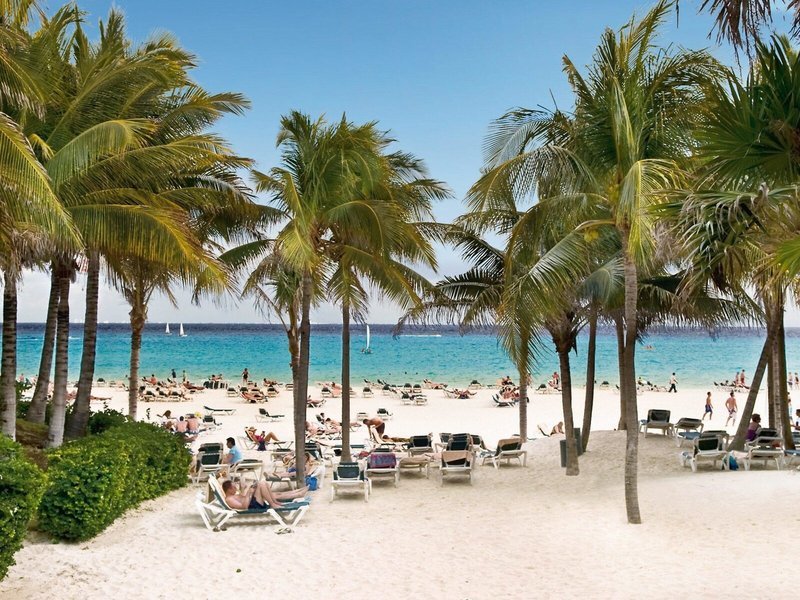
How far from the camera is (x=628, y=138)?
29.9 ft

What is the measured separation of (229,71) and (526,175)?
2408 cm

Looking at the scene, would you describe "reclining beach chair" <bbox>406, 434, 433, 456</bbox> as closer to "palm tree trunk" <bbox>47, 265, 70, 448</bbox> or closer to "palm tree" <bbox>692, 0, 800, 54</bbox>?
"palm tree trunk" <bbox>47, 265, 70, 448</bbox>

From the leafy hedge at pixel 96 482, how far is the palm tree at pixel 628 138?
632cm

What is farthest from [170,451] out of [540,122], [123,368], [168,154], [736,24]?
[123,368]

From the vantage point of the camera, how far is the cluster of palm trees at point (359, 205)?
26.3 feet

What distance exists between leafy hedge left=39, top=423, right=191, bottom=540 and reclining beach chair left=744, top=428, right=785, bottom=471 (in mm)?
10886

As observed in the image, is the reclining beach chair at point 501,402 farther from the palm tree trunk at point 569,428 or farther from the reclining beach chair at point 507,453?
the palm tree trunk at point 569,428

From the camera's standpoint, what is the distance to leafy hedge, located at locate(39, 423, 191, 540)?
7.95 m

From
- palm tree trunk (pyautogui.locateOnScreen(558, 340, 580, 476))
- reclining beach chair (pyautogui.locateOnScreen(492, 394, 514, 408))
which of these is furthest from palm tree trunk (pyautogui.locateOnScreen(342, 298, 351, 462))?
reclining beach chair (pyautogui.locateOnScreen(492, 394, 514, 408))

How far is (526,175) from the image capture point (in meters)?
10.2

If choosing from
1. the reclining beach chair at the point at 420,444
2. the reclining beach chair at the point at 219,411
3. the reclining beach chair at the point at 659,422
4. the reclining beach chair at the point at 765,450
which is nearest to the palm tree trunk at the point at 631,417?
the reclining beach chair at the point at 765,450

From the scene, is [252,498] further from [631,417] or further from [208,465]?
[631,417]

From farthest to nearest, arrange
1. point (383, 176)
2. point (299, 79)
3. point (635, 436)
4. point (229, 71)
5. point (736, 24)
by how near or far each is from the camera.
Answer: point (299, 79), point (229, 71), point (383, 176), point (635, 436), point (736, 24)

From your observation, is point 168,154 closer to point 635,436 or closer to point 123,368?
point 635,436
